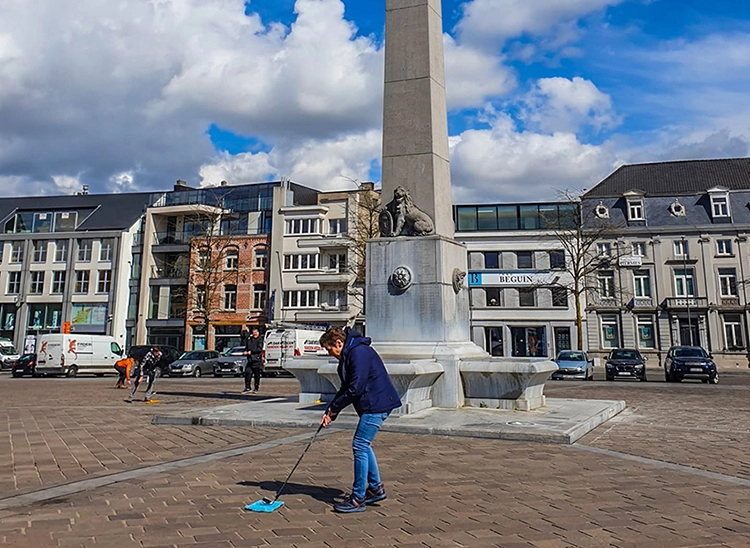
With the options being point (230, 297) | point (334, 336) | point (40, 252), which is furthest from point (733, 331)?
point (40, 252)

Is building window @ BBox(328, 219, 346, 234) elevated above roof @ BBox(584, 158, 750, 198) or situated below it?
below

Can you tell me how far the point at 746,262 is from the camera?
4469 cm

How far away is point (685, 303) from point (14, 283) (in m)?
56.2

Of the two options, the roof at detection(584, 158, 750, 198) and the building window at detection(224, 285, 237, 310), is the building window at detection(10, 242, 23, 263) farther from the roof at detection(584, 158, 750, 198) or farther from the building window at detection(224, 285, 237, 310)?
the roof at detection(584, 158, 750, 198)

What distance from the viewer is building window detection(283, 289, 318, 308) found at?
4975 cm

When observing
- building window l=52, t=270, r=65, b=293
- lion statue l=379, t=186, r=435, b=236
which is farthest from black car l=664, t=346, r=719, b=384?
building window l=52, t=270, r=65, b=293

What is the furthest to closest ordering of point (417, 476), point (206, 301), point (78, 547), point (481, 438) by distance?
1. point (206, 301)
2. point (481, 438)
3. point (417, 476)
4. point (78, 547)

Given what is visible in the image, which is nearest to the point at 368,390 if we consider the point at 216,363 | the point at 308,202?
the point at 216,363

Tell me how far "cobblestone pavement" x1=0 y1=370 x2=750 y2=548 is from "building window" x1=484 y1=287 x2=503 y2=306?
38.2 metres

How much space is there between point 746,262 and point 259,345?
1564 inches

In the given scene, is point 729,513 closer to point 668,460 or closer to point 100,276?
point 668,460

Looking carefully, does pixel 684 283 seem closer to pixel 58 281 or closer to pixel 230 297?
pixel 230 297

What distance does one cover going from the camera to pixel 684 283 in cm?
4550

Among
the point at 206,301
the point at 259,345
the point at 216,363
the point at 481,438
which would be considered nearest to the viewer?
the point at 481,438
